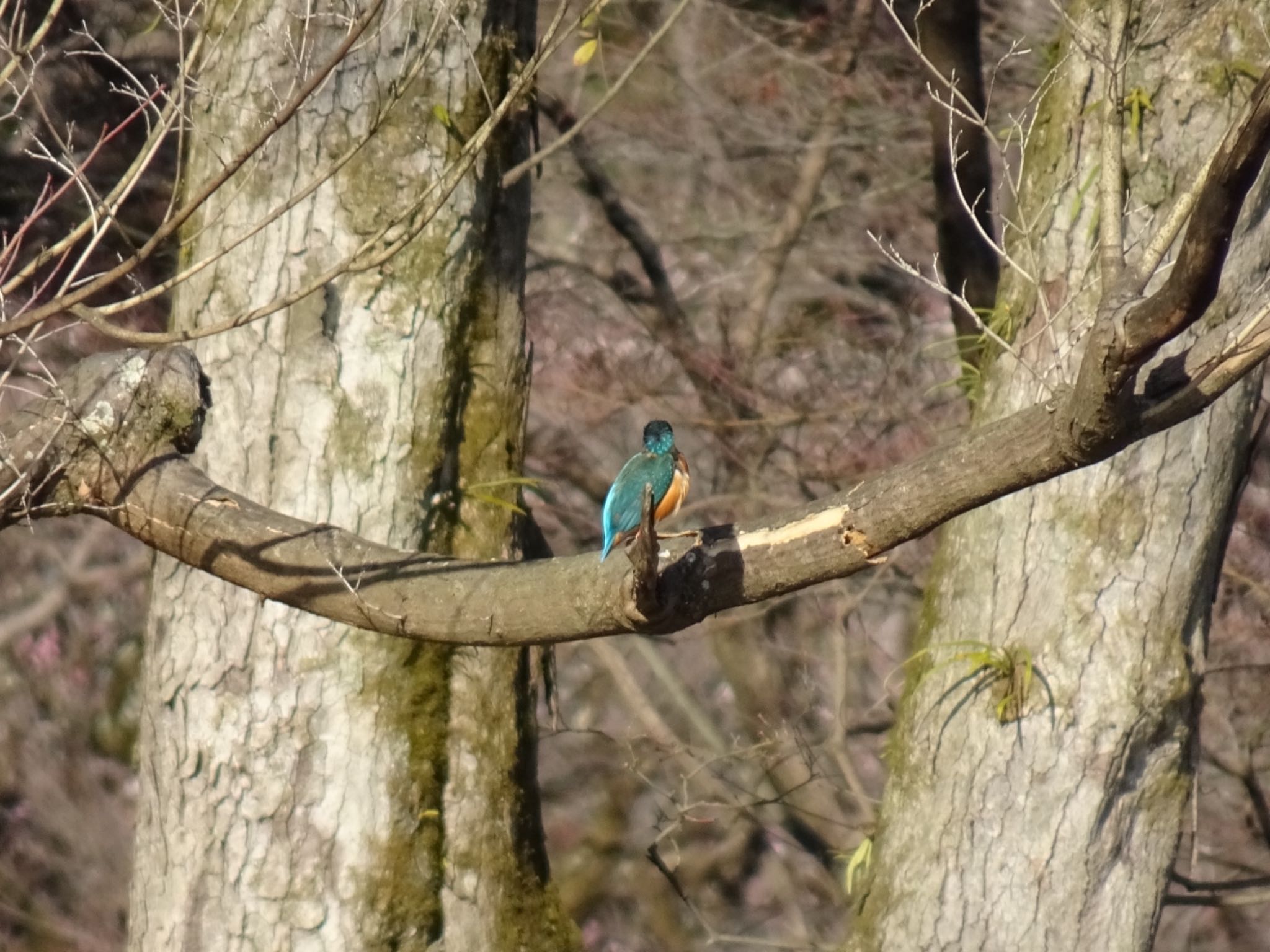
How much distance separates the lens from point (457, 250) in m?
3.27

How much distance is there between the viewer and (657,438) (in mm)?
3455

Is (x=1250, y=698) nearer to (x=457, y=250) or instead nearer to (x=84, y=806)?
(x=457, y=250)

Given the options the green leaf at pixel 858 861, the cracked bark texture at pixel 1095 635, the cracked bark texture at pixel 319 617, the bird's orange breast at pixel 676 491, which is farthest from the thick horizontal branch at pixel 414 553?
the green leaf at pixel 858 861

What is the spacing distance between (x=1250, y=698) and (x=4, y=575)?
5959 mm

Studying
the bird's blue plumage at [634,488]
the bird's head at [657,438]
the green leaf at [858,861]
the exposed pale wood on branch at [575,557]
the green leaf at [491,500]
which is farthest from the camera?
the green leaf at [858,861]

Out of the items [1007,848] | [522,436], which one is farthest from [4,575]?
[1007,848]

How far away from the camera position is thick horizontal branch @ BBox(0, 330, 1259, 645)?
199cm

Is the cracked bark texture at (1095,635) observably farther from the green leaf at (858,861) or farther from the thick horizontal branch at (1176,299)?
the thick horizontal branch at (1176,299)

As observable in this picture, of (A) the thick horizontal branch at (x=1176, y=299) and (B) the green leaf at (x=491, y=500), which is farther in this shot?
(B) the green leaf at (x=491, y=500)

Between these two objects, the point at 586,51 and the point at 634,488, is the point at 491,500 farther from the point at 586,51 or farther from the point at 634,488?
the point at 586,51

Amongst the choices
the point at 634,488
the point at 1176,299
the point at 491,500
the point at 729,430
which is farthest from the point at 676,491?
the point at 729,430

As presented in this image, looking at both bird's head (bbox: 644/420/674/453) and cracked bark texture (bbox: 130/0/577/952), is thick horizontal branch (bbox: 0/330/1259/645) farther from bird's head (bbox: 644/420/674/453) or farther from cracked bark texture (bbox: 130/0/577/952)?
bird's head (bbox: 644/420/674/453)

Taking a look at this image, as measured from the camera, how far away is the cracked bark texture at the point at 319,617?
3074mm

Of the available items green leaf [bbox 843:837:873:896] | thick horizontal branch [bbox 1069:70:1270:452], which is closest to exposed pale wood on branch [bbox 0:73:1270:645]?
thick horizontal branch [bbox 1069:70:1270:452]
